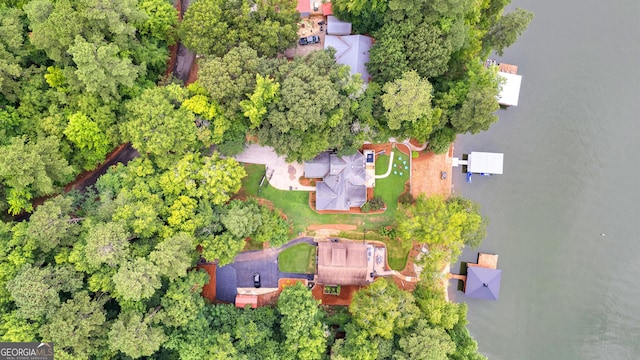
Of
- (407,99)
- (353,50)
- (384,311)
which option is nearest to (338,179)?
(407,99)

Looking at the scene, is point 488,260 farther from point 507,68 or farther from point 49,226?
point 49,226

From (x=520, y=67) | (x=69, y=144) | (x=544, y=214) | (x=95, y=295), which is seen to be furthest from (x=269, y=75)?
(x=544, y=214)

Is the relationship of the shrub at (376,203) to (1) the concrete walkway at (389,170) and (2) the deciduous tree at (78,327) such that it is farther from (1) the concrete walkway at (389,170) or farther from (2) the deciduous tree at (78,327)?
(2) the deciduous tree at (78,327)

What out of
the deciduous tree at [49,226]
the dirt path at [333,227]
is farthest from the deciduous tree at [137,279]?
the dirt path at [333,227]

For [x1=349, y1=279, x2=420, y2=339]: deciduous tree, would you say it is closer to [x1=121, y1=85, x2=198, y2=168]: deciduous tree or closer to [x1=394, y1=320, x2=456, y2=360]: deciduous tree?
[x1=394, y1=320, x2=456, y2=360]: deciduous tree

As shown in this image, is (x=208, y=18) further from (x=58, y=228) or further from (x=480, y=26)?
(x=480, y=26)

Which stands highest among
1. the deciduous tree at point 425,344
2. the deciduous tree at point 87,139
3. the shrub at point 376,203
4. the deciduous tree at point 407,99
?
the deciduous tree at point 407,99
